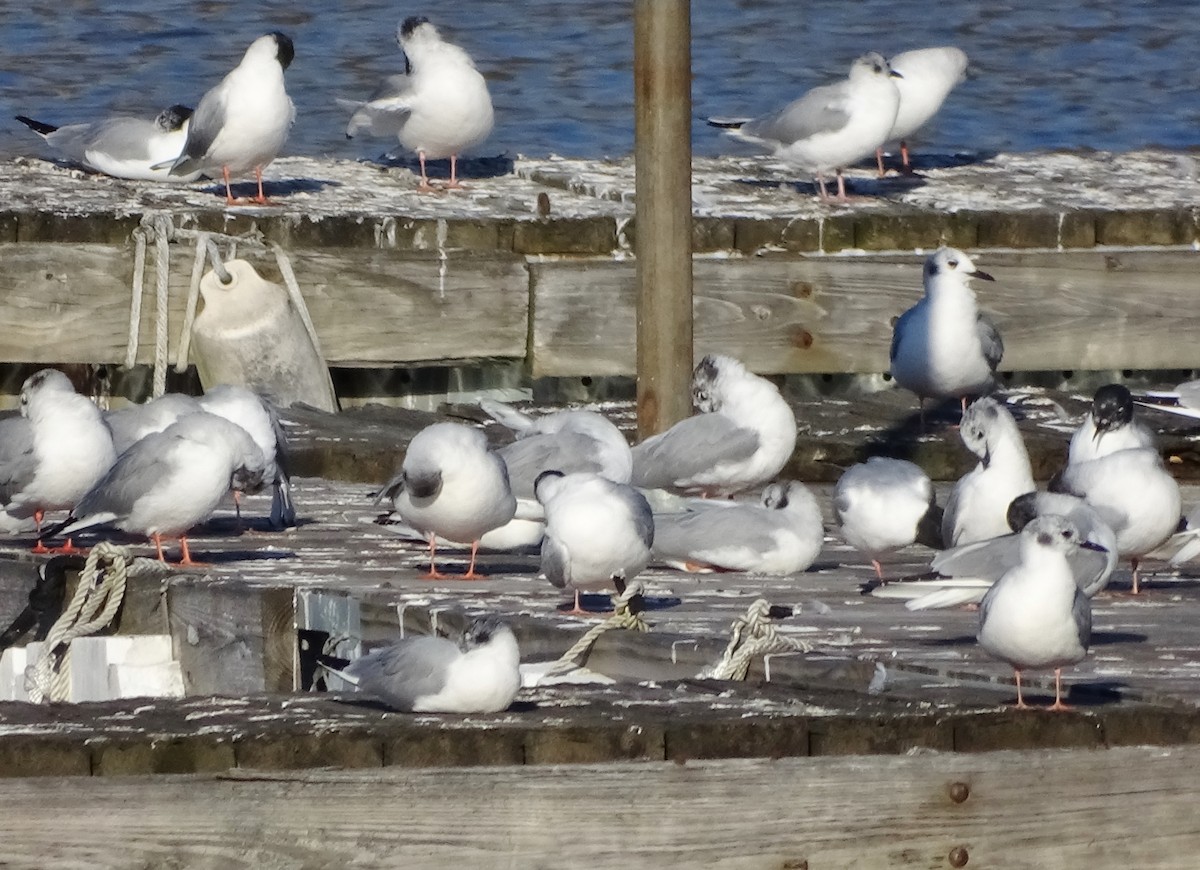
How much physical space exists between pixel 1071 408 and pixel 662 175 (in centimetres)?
231

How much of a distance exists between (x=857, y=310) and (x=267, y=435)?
2.82m

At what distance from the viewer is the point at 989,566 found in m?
5.52

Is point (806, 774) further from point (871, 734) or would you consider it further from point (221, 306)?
point (221, 306)

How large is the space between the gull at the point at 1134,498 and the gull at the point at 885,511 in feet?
1.27

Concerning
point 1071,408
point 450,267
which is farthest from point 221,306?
point 1071,408

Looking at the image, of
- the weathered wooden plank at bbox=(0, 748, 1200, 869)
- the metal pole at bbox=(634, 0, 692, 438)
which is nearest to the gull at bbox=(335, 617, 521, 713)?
the weathered wooden plank at bbox=(0, 748, 1200, 869)

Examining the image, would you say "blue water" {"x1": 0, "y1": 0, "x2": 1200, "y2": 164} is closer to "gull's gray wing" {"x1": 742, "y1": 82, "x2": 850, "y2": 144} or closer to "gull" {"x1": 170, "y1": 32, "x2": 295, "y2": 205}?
"gull" {"x1": 170, "y1": 32, "x2": 295, "y2": 205}

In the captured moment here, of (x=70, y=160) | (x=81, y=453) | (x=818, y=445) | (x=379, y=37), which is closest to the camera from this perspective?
(x=81, y=453)

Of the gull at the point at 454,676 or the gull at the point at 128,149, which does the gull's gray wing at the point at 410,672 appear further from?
the gull at the point at 128,149

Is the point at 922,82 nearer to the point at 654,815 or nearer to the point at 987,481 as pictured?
the point at 987,481

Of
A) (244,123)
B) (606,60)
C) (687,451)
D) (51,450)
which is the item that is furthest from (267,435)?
(606,60)

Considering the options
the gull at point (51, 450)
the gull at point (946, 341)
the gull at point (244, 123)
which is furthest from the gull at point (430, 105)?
the gull at point (51, 450)

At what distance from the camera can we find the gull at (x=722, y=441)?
703cm

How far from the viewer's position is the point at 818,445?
26.1ft
